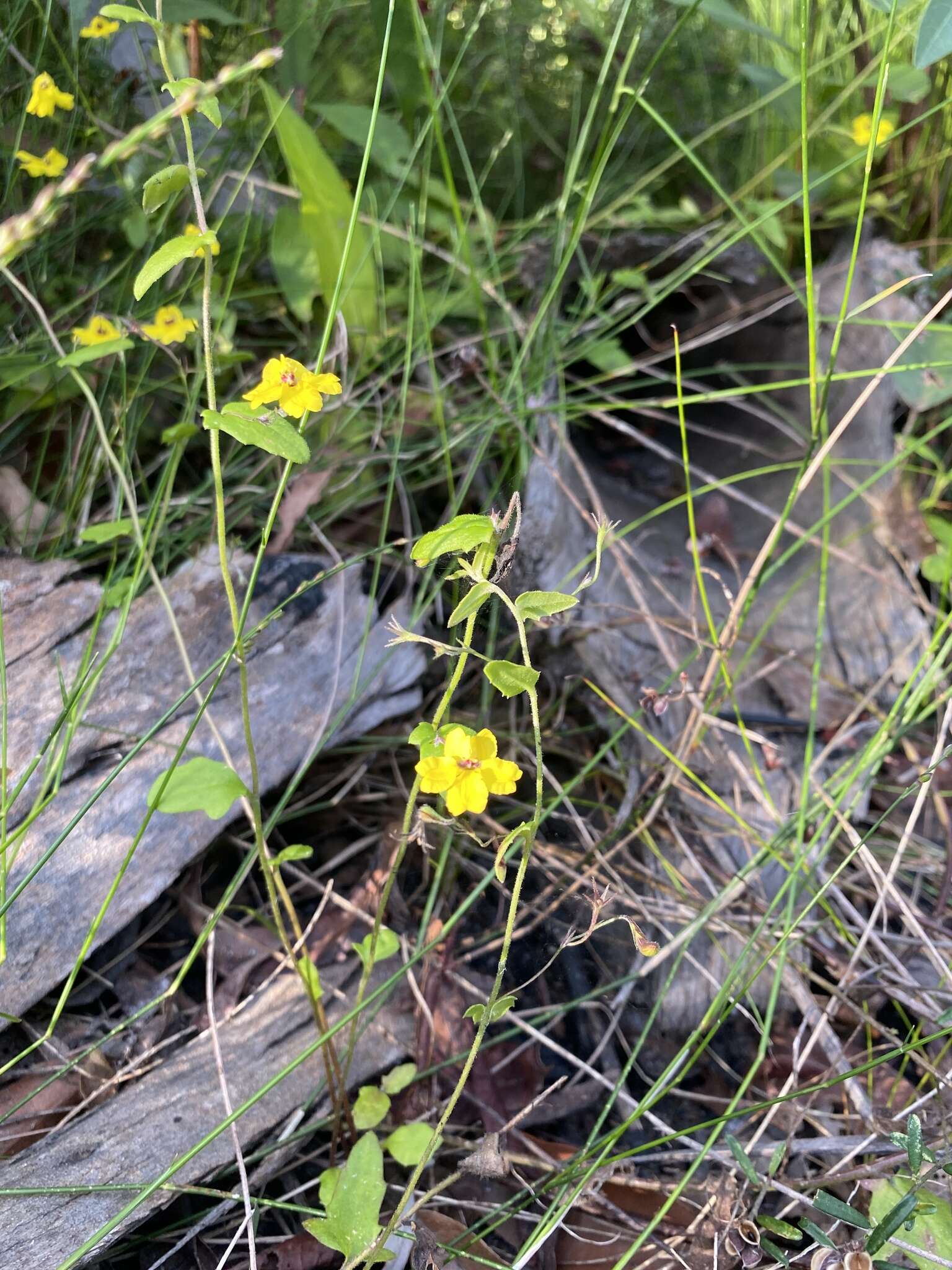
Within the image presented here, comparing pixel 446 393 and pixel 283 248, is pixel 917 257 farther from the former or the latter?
pixel 283 248

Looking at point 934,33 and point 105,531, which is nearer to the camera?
point 934,33

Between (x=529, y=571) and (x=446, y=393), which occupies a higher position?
(x=446, y=393)

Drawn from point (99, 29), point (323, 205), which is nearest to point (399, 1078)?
point (323, 205)

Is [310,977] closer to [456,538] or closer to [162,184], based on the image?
[456,538]

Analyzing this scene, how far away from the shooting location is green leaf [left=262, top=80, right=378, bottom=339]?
146 cm

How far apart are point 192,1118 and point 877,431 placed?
1.67 meters

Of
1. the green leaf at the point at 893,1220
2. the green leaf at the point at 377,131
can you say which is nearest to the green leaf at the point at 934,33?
the green leaf at the point at 377,131

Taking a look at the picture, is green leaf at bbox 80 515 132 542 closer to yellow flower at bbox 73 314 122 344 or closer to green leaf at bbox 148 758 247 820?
yellow flower at bbox 73 314 122 344

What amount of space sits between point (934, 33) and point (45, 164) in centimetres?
120

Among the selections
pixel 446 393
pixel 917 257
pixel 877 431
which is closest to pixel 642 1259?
pixel 446 393

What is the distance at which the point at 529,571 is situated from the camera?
1467mm

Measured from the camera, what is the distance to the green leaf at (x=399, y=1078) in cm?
107

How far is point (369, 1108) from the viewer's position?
1023 mm

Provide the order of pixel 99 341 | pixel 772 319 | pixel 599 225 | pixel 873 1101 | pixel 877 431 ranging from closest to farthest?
1. pixel 873 1101
2. pixel 99 341
3. pixel 877 431
4. pixel 599 225
5. pixel 772 319
